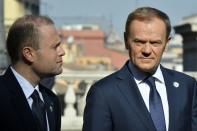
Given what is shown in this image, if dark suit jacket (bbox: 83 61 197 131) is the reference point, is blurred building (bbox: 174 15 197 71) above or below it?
below

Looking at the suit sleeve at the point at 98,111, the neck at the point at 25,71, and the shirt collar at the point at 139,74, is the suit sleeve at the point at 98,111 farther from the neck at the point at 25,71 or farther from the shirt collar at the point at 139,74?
the neck at the point at 25,71

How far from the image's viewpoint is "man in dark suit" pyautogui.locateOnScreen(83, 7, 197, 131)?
4.33 meters

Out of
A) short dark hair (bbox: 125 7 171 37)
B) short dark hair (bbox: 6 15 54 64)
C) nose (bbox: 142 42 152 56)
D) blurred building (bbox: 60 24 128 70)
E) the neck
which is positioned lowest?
blurred building (bbox: 60 24 128 70)

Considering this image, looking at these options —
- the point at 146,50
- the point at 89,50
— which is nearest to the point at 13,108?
the point at 146,50

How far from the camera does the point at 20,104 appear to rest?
13.2ft

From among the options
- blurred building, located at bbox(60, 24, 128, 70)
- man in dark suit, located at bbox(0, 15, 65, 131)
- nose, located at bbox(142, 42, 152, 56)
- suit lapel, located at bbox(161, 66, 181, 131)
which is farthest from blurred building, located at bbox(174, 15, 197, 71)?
blurred building, located at bbox(60, 24, 128, 70)

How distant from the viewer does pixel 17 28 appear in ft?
13.5

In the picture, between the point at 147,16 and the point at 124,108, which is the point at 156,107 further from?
the point at 147,16

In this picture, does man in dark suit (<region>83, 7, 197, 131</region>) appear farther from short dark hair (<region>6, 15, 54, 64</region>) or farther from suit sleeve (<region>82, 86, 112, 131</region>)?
short dark hair (<region>6, 15, 54, 64</region>)

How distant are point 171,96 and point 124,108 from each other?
0.82 ft

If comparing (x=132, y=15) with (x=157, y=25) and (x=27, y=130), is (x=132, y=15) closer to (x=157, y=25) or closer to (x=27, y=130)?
(x=157, y=25)

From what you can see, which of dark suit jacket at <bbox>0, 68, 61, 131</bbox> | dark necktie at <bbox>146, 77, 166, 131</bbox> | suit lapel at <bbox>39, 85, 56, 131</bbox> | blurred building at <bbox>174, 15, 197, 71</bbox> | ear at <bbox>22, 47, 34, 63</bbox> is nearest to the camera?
dark suit jacket at <bbox>0, 68, 61, 131</bbox>

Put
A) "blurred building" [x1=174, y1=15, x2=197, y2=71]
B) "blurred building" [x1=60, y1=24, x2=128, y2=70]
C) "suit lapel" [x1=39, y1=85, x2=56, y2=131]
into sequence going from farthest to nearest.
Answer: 1. "blurred building" [x1=60, y1=24, x2=128, y2=70]
2. "blurred building" [x1=174, y1=15, x2=197, y2=71]
3. "suit lapel" [x1=39, y1=85, x2=56, y2=131]

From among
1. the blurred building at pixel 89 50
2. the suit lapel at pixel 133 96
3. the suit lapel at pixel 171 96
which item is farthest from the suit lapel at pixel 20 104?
the blurred building at pixel 89 50
